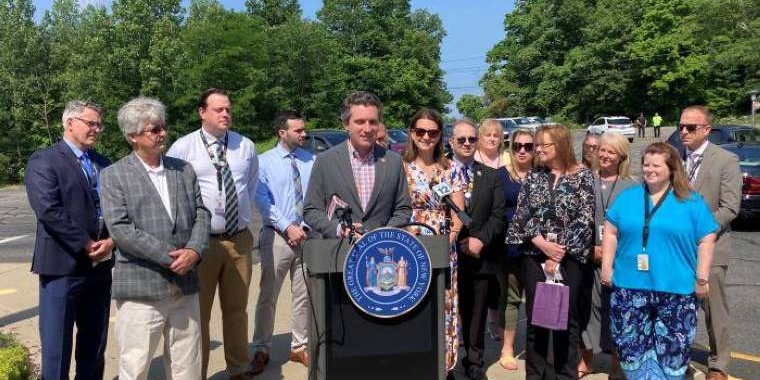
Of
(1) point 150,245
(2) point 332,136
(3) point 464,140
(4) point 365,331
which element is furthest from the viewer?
(2) point 332,136

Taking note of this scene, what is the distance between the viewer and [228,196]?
448 cm

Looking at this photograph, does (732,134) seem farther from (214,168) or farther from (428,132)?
(214,168)

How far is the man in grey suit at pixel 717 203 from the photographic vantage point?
182 inches

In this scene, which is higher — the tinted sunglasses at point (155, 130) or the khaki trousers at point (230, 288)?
the tinted sunglasses at point (155, 130)

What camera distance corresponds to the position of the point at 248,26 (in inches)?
1837

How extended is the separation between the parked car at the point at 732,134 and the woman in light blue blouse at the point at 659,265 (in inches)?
658

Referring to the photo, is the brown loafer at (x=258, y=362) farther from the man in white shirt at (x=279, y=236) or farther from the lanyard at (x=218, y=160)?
the lanyard at (x=218, y=160)

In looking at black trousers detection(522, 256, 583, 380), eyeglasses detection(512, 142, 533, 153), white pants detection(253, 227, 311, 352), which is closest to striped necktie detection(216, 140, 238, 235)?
white pants detection(253, 227, 311, 352)

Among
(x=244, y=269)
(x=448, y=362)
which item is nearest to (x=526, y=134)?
(x=448, y=362)

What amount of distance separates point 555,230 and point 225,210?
7.19 ft

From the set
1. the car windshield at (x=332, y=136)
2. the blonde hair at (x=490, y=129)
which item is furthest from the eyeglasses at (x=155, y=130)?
the car windshield at (x=332, y=136)

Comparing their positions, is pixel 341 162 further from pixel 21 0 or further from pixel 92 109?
pixel 21 0

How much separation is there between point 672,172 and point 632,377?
1294 millimetres

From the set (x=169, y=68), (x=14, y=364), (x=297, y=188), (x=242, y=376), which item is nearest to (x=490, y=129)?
(x=297, y=188)
